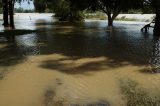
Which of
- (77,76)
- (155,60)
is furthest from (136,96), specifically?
(155,60)

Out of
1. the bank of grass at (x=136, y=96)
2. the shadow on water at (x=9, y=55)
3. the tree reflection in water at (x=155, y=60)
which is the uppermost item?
the shadow on water at (x=9, y=55)

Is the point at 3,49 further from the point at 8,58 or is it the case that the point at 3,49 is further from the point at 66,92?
the point at 66,92

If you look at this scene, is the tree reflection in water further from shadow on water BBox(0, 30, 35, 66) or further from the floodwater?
shadow on water BBox(0, 30, 35, 66)

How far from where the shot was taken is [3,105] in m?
9.38

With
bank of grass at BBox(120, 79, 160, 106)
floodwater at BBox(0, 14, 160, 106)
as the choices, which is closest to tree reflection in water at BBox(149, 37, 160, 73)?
floodwater at BBox(0, 14, 160, 106)

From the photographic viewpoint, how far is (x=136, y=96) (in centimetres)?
980

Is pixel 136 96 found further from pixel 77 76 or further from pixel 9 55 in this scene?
pixel 9 55

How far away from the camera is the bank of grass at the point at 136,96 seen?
9172mm

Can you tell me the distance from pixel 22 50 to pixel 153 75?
29.9ft

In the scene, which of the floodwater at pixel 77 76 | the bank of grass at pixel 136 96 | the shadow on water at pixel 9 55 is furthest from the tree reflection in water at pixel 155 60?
the shadow on water at pixel 9 55

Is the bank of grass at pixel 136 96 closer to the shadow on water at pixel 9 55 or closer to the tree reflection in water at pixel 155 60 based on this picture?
the tree reflection in water at pixel 155 60

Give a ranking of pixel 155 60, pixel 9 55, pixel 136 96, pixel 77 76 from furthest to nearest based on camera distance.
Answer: pixel 9 55, pixel 155 60, pixel 77 76, pixel 136 96

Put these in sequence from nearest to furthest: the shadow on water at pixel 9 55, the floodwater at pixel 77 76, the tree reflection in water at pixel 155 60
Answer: the floodwater at pixel 77 76
the tree reflection in water at pixel 155 60
the shadow on water at pixel 9 55

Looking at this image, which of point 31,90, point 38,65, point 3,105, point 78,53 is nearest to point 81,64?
point 38,65
